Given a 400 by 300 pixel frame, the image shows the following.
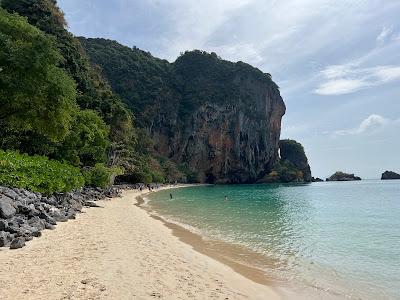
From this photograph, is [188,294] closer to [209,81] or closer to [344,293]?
[344,293]

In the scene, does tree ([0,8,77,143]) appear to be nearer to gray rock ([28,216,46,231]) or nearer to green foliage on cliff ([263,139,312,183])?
gray rock ([28,216,46,231])

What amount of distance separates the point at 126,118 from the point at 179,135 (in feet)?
236

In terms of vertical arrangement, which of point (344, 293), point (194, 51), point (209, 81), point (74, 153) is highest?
point (194, 51)

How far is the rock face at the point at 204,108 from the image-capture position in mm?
130250

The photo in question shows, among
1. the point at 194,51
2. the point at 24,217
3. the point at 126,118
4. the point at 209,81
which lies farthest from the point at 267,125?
the point at 24,217

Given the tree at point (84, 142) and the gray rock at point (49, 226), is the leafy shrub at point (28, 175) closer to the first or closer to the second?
the gray rock at point (49, 226)

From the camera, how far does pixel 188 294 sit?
755 cm

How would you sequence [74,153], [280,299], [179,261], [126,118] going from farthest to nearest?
1. [126,118]
2. [74,153]
3. [179,261]
4. [280,299]

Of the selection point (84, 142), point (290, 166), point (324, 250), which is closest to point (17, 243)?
point (324, 250)

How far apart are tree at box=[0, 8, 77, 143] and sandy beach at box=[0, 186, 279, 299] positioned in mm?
14827

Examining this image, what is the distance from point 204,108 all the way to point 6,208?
12691cm

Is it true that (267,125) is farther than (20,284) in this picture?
Yes

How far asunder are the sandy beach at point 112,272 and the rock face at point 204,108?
111359 millimetres

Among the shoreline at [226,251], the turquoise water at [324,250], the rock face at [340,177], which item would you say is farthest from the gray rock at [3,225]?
the rock face at [340,177]
